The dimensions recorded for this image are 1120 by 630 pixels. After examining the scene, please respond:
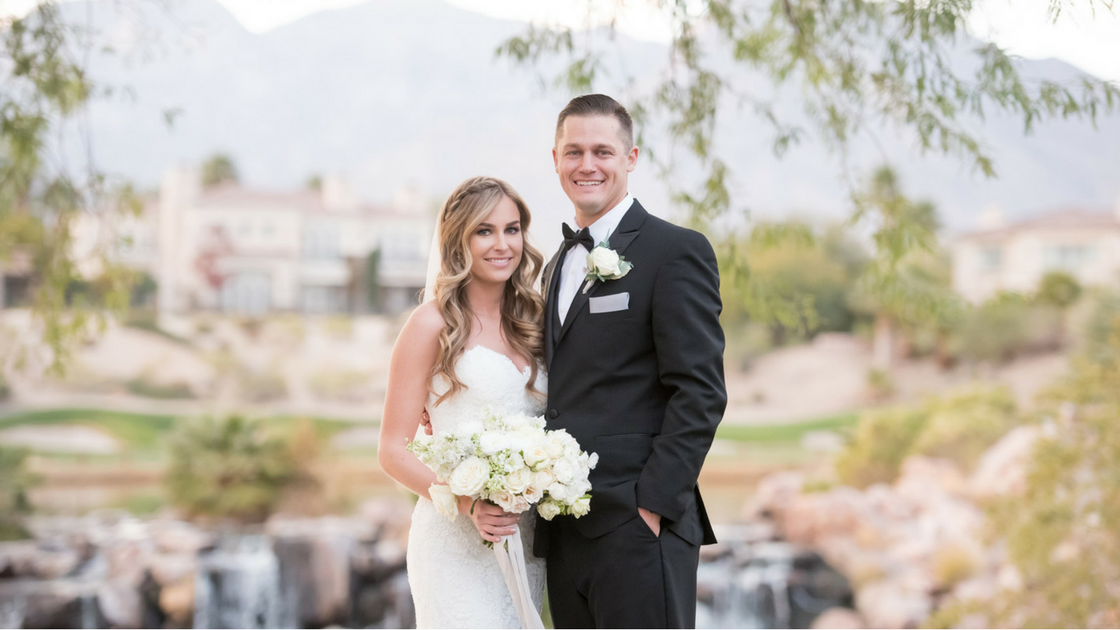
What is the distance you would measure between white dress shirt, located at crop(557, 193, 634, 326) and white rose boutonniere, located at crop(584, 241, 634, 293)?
0.36 ft

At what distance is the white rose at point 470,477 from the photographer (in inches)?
83.6

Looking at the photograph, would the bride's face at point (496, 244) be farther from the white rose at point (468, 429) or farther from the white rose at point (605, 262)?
the white rose at point (468, 429)

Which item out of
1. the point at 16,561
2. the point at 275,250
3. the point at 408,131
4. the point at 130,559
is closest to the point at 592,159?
the point at 130,559

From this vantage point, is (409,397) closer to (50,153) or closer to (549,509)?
(549,509)

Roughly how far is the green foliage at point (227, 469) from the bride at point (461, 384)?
43.8ft

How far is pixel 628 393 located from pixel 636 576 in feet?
1.59

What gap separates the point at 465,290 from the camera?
277 cm

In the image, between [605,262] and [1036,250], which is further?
[1036,250]

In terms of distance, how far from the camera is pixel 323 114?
1069 inches

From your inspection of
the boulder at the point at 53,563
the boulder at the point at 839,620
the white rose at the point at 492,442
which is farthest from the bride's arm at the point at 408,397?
the boulder at the point at 53,563

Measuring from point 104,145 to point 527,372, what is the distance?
25727 millimetres

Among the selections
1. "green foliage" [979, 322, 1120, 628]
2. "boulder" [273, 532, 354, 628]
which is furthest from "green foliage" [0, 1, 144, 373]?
"boulder" [273, 532, 354, 628]

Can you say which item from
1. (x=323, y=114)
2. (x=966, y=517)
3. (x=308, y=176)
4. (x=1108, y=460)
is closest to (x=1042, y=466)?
(x=1108, y=460)

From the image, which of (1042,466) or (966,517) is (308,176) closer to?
(966,517)
